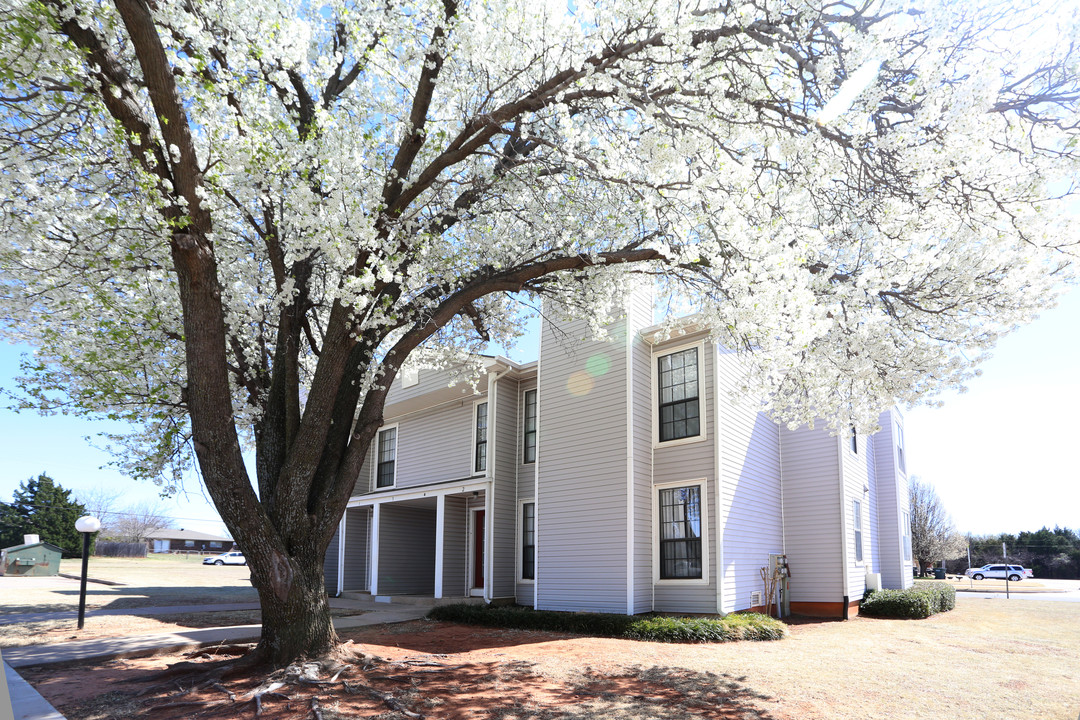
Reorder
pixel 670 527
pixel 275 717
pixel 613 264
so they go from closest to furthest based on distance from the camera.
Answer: pixel 275 717, pixel 613 264, pixel 670 527

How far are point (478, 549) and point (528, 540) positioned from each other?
2.30 meters

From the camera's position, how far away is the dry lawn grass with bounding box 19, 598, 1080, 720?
6148 millimetres

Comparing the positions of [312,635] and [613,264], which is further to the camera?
[613,264]

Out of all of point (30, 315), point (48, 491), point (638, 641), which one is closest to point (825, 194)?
point (638, 641)

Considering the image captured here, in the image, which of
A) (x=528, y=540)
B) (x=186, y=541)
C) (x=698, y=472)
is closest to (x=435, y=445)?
(x=528, y=540)

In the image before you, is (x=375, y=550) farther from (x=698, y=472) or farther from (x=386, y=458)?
(x=698, y=472)

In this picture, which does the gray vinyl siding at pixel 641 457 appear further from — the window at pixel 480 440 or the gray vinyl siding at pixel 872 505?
the gray vinyl siding at pixel 872 505

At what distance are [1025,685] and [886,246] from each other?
17.5 ft

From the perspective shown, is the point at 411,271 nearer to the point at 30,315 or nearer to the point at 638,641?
the point at 30,315

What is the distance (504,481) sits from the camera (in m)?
15.1

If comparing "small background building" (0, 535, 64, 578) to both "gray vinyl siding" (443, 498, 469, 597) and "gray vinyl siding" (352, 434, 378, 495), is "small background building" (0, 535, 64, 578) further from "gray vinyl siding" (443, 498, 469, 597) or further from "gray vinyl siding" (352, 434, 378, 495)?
"gray vinyl siding" (443, 498, 469, 597)

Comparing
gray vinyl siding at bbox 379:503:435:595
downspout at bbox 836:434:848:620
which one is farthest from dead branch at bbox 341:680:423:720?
downspout at bbox 836:434:848:620

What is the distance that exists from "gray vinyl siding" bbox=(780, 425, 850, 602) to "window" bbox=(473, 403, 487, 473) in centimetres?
725

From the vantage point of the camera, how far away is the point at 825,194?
758 centimetres
